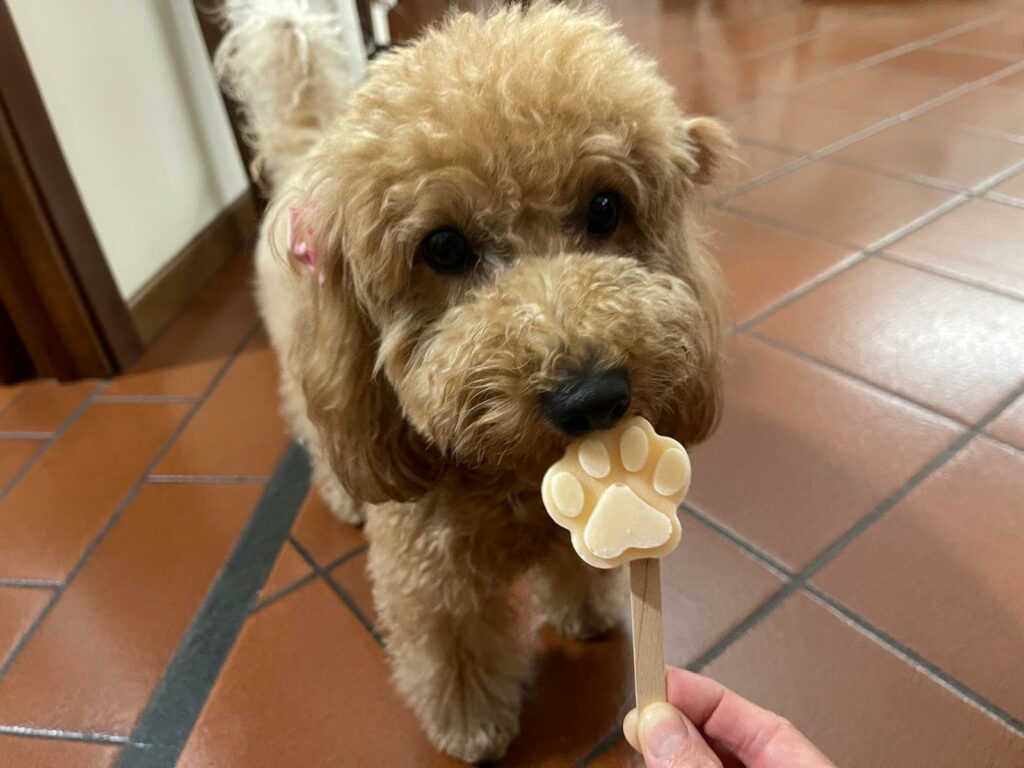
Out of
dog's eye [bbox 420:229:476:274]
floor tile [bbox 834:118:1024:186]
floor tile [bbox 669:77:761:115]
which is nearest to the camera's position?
dog's eye [bbox 420:229:476:274]

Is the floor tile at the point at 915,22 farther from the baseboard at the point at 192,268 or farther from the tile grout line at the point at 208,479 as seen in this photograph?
the tile grout line at the point at 208,479

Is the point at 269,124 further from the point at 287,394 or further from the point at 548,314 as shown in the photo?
the point at 548,314

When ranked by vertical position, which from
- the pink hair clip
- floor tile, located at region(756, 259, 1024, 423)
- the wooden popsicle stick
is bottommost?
floor tile, located at region(756, 259, 1024, 423)

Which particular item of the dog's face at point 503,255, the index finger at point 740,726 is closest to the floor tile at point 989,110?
the dog's face at point 503,255

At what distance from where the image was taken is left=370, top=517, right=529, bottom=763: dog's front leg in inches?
39.1

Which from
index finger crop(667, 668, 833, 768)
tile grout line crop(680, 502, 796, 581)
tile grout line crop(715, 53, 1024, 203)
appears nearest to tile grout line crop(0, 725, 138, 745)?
index finger crop(667, 668, 833, 768)

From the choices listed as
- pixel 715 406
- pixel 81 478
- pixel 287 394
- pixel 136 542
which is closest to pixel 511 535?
pixel 715 406

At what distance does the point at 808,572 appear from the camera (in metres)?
1.25

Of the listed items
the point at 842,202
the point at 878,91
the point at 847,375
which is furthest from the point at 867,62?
the point at 847,375

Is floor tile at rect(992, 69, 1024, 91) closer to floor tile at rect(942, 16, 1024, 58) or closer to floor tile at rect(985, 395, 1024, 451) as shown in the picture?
floor tile at rect(942, 16, 1024, 58)

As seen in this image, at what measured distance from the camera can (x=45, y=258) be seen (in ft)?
5.63

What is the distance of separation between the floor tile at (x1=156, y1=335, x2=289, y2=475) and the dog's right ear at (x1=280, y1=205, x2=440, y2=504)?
0.79m

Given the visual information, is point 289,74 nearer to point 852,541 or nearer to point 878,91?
point 852,541

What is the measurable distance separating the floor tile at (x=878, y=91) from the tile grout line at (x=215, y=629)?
7.62 ft
